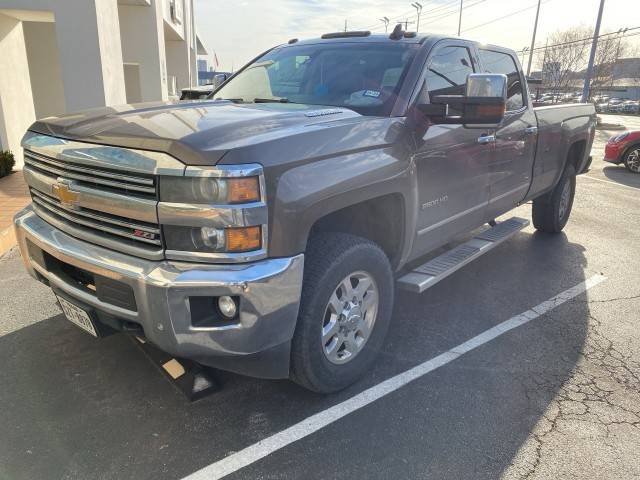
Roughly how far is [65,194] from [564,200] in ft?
18.8

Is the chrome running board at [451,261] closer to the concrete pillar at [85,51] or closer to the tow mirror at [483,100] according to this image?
the tow mirror at [483,100]

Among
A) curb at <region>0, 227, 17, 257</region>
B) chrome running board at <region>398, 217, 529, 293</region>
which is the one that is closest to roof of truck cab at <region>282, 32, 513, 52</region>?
chrome running board at <region>398, 217, 529, 293</region>

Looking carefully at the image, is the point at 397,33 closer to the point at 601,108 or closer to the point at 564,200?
the point at 564,200

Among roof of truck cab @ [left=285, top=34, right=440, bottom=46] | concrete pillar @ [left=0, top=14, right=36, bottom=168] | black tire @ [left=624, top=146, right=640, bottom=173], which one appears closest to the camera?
roof of truck cab @ [left=285, top=34, right=440, bottom=46]

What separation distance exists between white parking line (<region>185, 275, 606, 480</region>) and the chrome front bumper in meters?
0.37

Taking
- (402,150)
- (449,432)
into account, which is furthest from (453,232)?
(449,432)

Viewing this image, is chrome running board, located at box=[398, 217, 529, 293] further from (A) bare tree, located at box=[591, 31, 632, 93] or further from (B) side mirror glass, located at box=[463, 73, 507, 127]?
(A) bare tree, located at box=[591, 31, 632, 93]

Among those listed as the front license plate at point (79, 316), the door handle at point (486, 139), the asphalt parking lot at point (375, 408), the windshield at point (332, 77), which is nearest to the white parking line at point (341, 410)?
the asphalt parking lot at point (375, 408)

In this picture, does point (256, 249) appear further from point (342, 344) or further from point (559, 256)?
point (559, 256)

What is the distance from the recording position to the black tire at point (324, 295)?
2535 mm

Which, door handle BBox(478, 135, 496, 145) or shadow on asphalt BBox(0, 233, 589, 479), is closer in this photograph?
shadow on asphalt BBox(0, 233, 589, 479)

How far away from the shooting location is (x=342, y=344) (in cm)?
292

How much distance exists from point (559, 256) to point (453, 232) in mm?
Result: 2332

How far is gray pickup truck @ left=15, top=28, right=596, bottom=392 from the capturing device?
7.11ft
